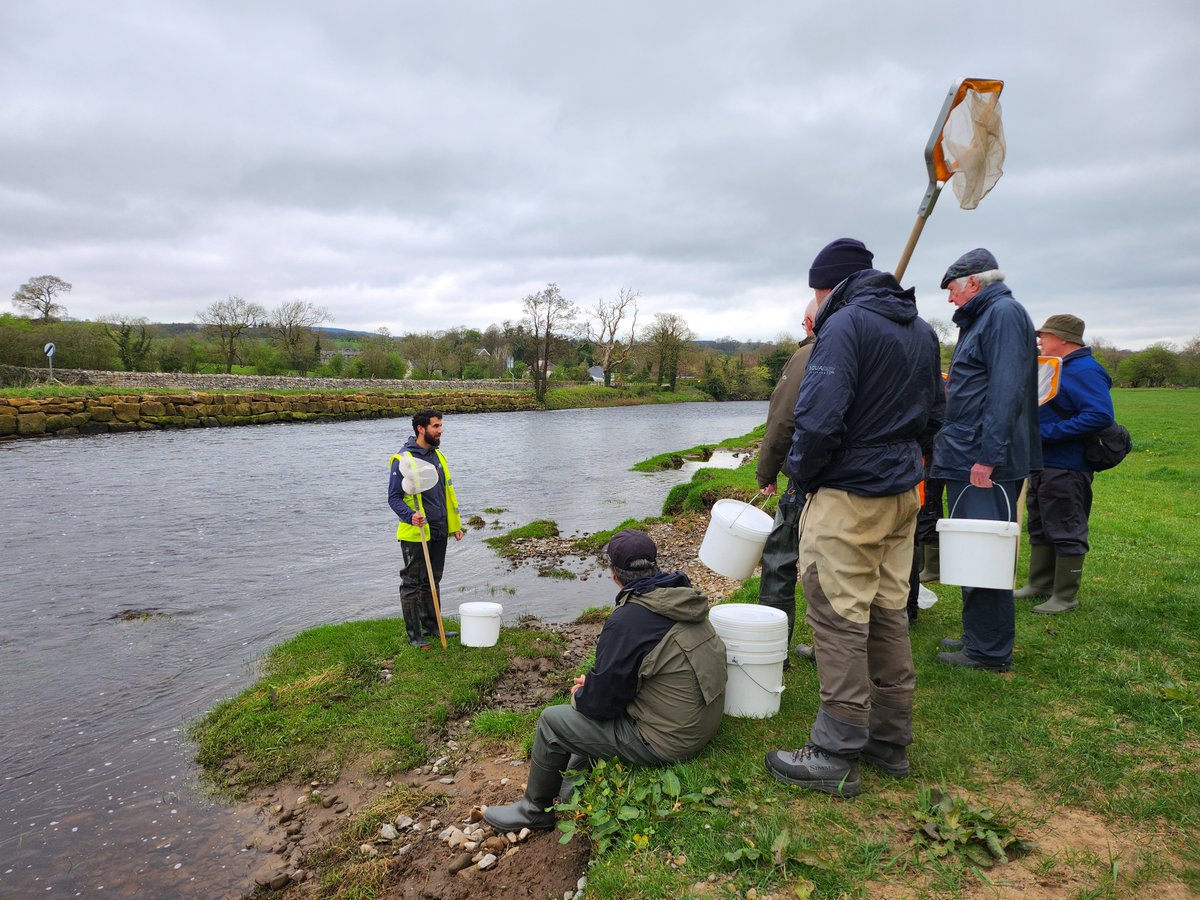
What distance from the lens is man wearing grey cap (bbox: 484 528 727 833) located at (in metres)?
3.54

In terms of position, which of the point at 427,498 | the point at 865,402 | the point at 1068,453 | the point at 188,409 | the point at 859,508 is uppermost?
the point at 865,402

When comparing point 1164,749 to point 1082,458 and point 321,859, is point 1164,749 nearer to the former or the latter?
point 1082,458

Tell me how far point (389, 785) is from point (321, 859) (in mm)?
723

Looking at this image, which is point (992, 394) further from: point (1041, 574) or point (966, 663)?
point (1041, 574)

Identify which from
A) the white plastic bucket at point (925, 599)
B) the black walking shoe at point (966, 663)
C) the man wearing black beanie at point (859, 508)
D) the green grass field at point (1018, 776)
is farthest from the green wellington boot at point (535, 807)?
the white plastic bucket at point (925, 599)

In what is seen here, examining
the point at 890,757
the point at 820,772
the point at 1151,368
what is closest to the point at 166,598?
the point at 820,772

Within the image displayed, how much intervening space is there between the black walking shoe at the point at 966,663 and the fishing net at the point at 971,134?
3.65m

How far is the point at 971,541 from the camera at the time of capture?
4.31 metres

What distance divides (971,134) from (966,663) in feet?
13.3

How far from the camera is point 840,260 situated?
376cm

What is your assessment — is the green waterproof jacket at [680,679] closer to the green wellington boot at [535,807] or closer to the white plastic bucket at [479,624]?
the green wellington boot at [535,807]

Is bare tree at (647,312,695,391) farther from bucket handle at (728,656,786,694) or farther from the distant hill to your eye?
bucket handle at (728,656,786,694)

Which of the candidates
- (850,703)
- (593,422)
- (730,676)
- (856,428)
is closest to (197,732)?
(730,676)

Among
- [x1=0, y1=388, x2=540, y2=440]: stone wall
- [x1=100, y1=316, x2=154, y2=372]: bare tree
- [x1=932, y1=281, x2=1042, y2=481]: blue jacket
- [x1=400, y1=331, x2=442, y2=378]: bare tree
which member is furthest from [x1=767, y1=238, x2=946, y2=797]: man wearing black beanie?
[x1=400, y1=331, x2=442, y2=378]: bare tree
